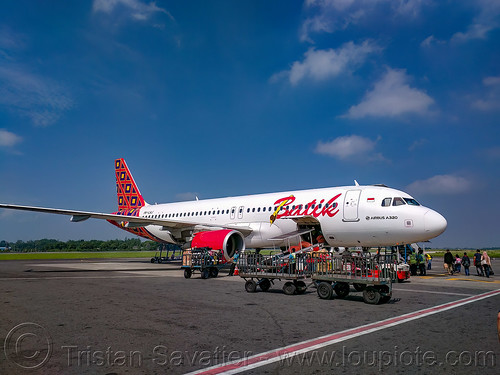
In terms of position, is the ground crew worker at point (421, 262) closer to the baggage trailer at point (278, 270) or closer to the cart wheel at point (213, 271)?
the baggage trailer at point (278, 270)

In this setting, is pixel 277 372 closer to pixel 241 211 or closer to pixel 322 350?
pixel 322 350

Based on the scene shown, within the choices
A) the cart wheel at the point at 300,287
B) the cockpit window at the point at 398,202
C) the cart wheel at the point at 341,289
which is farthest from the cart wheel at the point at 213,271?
the cockpit window at the point at 398,202

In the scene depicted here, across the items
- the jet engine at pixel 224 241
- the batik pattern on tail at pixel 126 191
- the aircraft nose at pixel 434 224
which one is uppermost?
the batik pattern on tail at pixel 126 191

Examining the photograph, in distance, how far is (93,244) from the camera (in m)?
111

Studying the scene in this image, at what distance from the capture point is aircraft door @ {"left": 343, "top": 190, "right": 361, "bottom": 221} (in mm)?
18578

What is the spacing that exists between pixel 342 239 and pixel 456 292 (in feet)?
21.7

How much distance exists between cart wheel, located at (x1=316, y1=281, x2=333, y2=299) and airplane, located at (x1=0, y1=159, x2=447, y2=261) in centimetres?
693

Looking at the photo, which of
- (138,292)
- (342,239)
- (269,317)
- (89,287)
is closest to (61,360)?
(269,317)

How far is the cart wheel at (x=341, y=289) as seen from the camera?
1207 centimetres

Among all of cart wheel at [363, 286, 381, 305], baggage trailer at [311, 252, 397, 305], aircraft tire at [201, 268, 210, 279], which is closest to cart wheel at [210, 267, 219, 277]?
aircraft tire at [201, 268, 210, 279]

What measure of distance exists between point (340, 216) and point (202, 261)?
24.5 ft

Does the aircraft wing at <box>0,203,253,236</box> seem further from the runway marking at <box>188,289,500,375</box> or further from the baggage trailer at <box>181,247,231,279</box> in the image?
the runway marking at <box>188,289,500,375</box>

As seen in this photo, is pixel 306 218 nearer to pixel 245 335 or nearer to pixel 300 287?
pixel 300 287

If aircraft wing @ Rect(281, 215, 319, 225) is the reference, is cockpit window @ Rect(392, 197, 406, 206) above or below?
above
